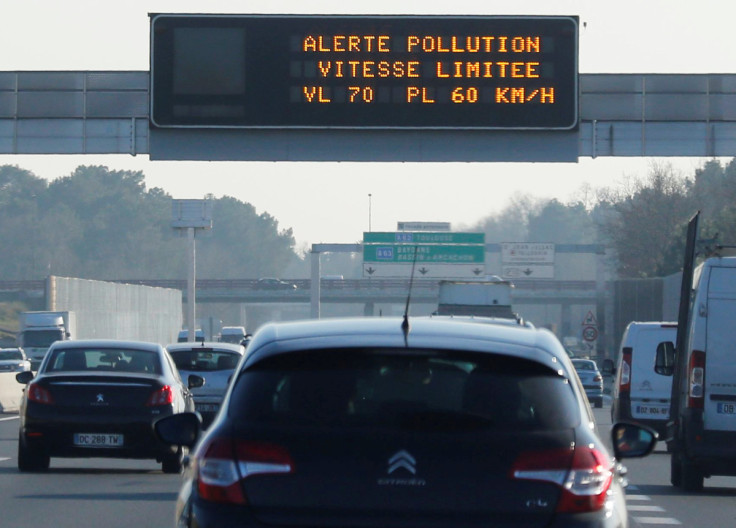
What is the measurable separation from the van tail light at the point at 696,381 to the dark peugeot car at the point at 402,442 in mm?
9614

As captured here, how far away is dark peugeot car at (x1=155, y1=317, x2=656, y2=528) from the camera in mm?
5340

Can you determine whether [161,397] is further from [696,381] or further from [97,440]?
[696,381]

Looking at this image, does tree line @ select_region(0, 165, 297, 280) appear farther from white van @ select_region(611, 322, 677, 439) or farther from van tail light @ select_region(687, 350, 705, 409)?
van tail light @ select_region(687, 350, 705, 409)

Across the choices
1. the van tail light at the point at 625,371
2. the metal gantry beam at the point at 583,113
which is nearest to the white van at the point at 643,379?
the van tail light at the point at 625,371

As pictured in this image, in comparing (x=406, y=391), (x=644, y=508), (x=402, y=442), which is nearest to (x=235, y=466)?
(x=402, y=442)

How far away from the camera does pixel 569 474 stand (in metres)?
5.42

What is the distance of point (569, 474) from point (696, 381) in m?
10.1

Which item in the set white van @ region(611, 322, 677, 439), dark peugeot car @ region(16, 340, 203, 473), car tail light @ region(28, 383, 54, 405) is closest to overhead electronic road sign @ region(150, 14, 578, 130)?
white van @ region(611, 322, 677, 439)

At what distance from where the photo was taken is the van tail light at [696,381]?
1514cm

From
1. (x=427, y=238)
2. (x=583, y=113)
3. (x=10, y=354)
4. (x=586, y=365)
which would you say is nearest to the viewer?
(x=583, y=113)

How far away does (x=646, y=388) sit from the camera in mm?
23328

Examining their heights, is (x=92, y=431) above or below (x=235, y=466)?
below

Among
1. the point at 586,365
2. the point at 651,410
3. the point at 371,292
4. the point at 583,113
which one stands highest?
the point at 583,113

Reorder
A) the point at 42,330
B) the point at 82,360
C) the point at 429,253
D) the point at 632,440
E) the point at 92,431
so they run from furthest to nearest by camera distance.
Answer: the point at 429,253 < the point at 42,330 < the point at 82,360 < the point at 92,431 < the point at 632,440
